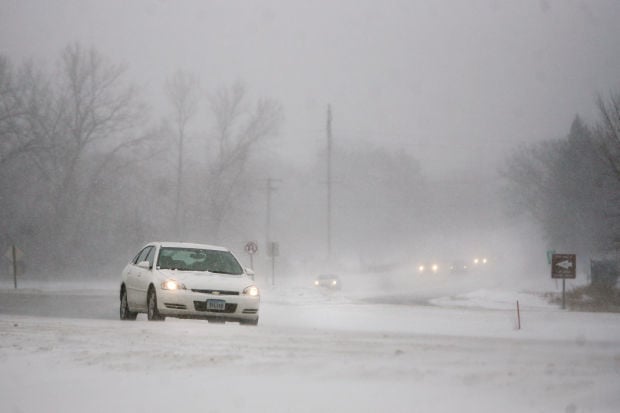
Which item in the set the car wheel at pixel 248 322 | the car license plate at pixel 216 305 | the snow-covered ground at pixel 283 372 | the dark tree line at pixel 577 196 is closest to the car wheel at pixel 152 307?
the car license plate at pixel 216 305

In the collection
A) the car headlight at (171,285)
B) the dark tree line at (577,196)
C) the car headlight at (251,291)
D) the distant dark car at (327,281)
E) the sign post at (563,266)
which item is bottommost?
the distant dark car at (327,281)

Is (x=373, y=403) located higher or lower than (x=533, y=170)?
lower

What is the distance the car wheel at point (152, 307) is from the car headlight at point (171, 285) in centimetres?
28

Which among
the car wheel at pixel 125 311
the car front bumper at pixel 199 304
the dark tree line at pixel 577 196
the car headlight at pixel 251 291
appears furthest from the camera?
the dark tree line at pixel 577 196

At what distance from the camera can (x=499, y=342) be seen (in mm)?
11883

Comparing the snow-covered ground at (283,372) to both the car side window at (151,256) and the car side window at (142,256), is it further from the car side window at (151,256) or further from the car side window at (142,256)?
the car side window at (142,256)

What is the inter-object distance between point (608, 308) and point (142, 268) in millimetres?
23332

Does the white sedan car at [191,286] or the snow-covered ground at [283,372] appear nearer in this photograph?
the snow-covered ground at [283,372]

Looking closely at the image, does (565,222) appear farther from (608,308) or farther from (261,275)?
(608,308)

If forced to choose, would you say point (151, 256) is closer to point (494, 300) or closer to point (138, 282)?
point (138, 282)

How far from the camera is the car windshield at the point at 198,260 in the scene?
15234mm

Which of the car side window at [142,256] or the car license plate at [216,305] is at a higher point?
the car side window at [142,256]

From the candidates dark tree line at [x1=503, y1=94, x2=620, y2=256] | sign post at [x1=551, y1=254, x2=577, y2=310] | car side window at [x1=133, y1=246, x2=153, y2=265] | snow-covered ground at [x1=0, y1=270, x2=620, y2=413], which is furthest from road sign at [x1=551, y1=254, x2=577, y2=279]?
dark tree line at [x1=503, y1=94, x2=620, y2=256]

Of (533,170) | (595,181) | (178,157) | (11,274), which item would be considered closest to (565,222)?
(595,181)
